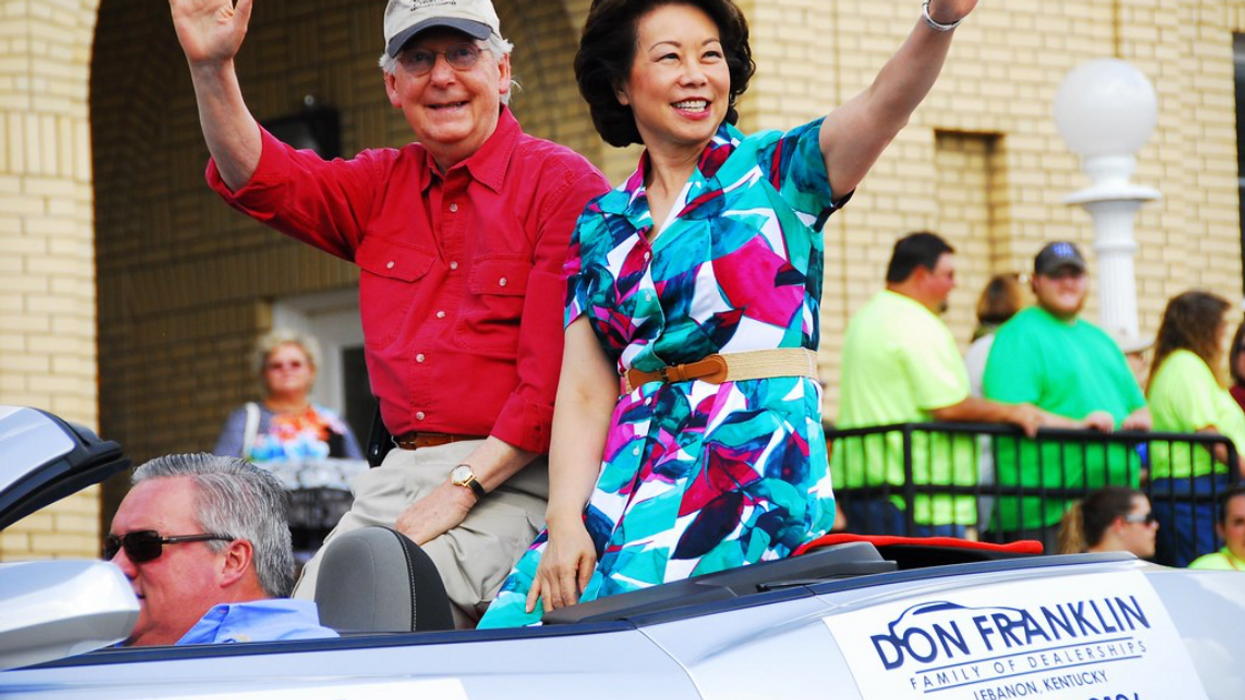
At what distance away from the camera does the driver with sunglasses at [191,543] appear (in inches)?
133

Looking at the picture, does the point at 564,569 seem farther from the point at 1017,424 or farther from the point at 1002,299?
the point at 1002,299

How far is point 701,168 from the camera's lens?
3.61m

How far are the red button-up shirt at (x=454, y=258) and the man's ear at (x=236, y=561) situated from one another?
575 millimetres

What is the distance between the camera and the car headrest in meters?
3.15

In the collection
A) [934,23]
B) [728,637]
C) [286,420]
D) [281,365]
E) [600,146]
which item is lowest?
[728,637]

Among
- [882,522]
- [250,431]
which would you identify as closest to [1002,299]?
[882,522]

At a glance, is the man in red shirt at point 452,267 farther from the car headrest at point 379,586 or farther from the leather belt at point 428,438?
the car headrest at point 379,586

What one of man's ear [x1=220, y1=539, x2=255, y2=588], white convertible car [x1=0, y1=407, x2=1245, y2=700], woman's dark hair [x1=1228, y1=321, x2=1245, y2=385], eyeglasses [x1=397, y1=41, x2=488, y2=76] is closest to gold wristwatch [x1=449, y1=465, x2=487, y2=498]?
man's ear [x1=220, y1=539, x2=255, y2=588]

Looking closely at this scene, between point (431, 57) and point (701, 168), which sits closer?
point (701, 168)

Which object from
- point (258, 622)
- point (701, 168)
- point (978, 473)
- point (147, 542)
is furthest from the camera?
point (978, 473)

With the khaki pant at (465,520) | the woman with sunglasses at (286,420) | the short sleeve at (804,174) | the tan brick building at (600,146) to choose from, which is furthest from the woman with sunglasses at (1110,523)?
the short sleeve at (804,174)

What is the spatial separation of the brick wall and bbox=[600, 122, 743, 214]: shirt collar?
17.8 feet

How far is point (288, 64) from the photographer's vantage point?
1205 cm

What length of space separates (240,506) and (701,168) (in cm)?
99
